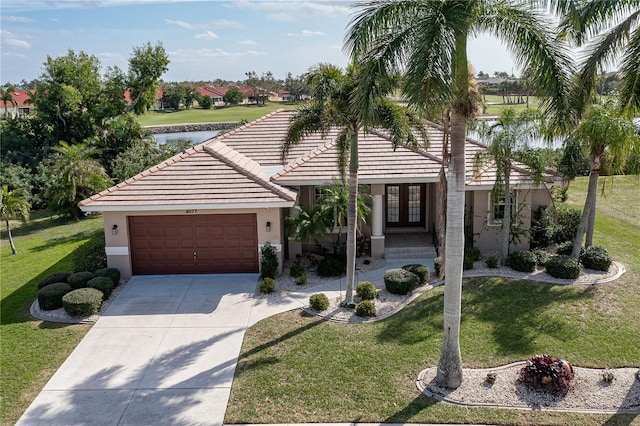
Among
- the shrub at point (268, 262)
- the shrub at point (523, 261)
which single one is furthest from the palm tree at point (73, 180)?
the shrub at point (523, 261)

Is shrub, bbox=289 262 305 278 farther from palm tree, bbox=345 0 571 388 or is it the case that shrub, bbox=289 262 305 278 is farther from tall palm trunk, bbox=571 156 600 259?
tall palm trunk, bbox=571 156 600 259

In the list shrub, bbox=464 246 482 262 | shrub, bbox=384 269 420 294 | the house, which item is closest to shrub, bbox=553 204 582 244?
the house

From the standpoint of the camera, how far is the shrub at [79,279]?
15.5 m

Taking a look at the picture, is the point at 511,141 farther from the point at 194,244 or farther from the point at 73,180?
the point at 73,180

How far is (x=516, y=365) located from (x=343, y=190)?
7.63 m

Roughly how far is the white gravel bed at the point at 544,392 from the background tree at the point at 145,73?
3225 cm

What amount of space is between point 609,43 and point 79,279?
14.9 m

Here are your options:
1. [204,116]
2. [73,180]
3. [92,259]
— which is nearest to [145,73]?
[73,180]

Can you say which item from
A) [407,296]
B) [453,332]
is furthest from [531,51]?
[407,296]

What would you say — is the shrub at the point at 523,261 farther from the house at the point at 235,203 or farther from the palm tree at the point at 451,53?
the palm tree at the point at 451,53

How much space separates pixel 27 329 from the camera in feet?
45.5

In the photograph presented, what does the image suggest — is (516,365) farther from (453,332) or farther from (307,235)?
(307,235)

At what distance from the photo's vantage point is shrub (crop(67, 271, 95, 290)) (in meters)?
15.5

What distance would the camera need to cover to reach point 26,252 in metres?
21.6
